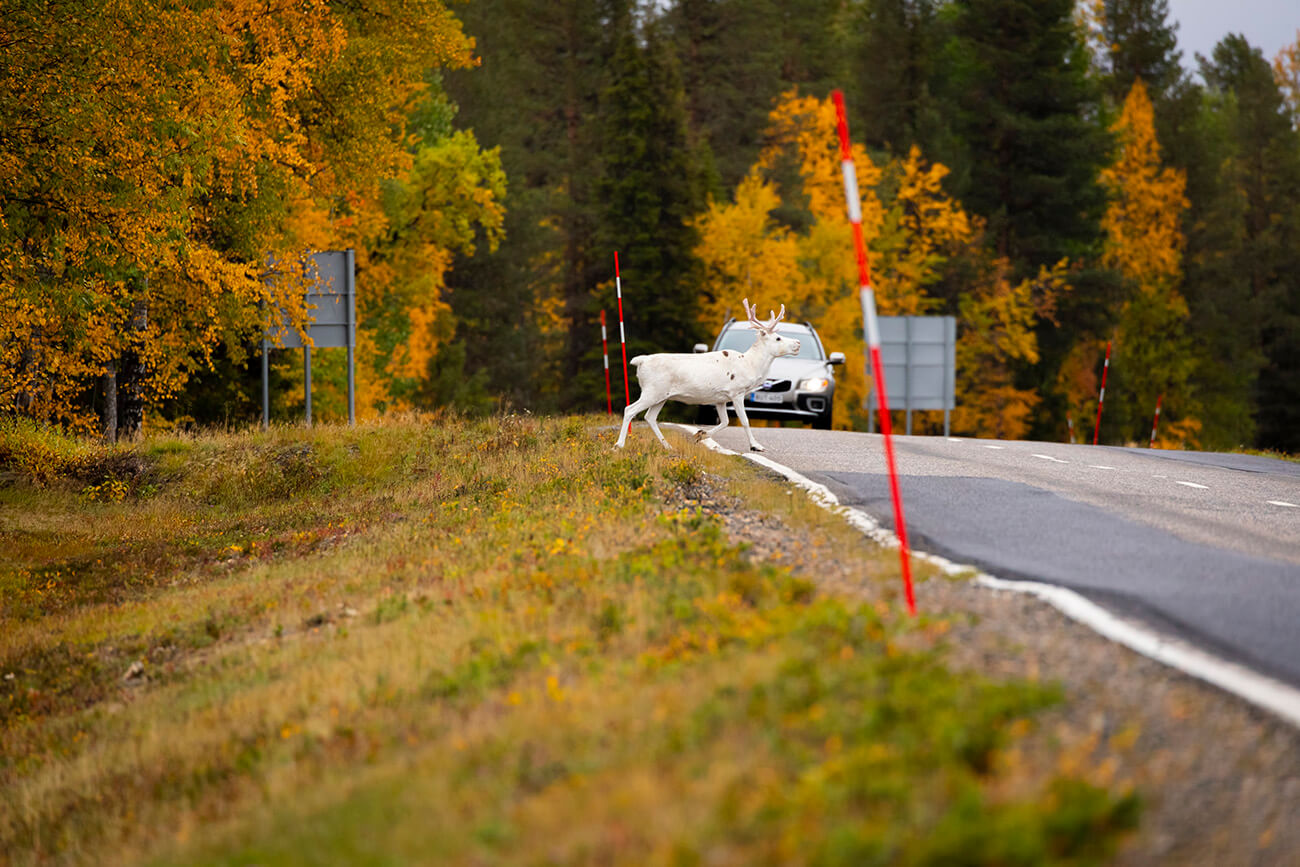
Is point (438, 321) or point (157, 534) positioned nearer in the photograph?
point (157, 534)

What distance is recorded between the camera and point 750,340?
23.2 m

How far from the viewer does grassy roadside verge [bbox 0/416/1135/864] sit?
14.2 ft

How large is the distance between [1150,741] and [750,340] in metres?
18.6

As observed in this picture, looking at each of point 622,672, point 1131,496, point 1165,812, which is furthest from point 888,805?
point 1131,496

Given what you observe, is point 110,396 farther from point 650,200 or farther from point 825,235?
point 825,235

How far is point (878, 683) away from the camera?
526 cm

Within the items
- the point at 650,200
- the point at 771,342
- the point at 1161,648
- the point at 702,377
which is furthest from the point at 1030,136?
the point at 1161,648

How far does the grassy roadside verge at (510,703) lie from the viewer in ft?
14.2

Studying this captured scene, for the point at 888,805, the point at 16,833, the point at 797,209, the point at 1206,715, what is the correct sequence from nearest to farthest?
the point at 888,805 < the point at 1206,715 < the point at 16,833 < the point at 797,209

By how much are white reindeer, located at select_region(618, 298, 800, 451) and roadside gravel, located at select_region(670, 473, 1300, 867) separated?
775 cm

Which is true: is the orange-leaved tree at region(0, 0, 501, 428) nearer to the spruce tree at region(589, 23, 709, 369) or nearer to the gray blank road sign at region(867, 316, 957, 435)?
the gray blank road sign at region(867, 316, 957, 435)

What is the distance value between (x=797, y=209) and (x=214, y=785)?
42.9 meters

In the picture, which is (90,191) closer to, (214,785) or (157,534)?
(157,534)

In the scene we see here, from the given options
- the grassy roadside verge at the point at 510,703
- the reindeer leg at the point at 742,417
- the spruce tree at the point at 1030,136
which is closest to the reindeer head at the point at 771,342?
the reindeer leg at the point at 742,417
